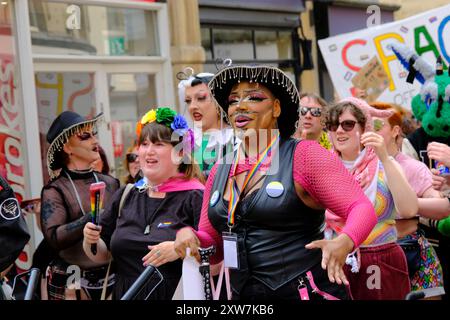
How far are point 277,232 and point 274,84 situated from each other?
0.58 meters

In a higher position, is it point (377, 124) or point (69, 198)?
point (377, 124)

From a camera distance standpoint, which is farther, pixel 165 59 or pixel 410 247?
pixel 165 59

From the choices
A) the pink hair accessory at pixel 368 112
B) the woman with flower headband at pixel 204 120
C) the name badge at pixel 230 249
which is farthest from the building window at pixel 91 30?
the name badge at pixel 230 249

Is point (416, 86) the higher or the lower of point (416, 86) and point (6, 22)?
the lower

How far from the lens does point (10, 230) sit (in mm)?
2840

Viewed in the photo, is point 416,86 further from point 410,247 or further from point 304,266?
point 304,266

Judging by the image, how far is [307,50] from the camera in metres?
10.2

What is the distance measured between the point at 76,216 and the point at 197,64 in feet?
13.4

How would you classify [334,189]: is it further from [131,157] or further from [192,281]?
[131,157]

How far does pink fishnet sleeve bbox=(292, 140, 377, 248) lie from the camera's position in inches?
95.9

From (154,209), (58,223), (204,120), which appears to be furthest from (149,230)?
(204,120)

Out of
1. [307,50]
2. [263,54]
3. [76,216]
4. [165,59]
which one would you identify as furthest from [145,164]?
[307,50]

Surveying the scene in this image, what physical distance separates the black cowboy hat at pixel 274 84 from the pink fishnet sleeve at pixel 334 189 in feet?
0.66

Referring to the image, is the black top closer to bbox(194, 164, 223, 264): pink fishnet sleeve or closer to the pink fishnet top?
bbox(194, 164, 223, 264): pink fishnet sleeve
